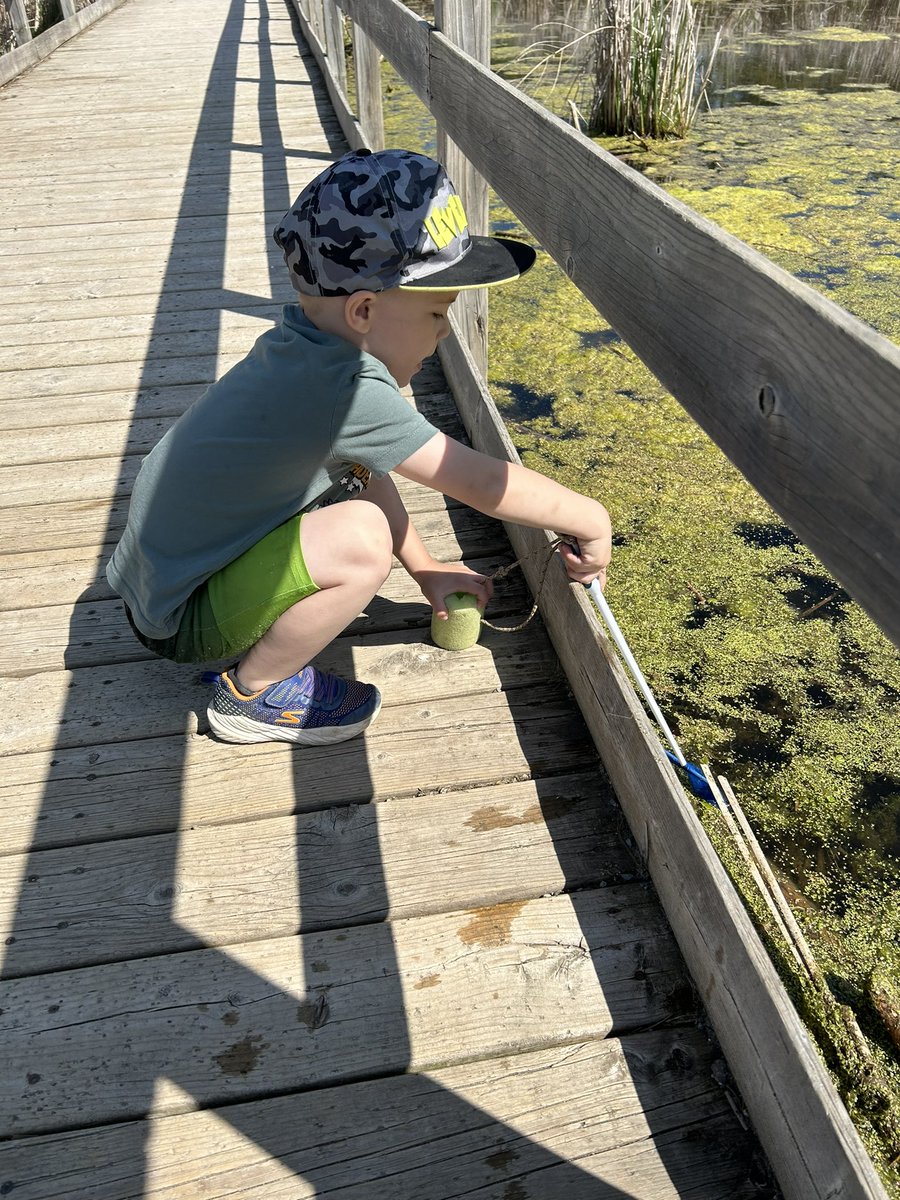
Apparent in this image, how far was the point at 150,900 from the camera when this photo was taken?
143cm

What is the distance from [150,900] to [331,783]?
0.34 m

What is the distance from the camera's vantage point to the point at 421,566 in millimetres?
1925

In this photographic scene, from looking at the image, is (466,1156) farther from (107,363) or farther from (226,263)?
(226,263)

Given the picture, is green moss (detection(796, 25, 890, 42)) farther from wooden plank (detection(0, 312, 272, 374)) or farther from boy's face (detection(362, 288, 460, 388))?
boy's face (detection(362, 288, 460, 388))

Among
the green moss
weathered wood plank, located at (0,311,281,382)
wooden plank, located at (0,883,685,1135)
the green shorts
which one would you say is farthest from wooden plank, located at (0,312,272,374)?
the green moss

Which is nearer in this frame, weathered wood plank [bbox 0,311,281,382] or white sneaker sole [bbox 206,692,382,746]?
white sneaker sole [bbox 206,692,382,746]

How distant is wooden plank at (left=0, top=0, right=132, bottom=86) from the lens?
7.38 m

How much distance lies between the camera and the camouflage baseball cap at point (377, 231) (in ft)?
4.51

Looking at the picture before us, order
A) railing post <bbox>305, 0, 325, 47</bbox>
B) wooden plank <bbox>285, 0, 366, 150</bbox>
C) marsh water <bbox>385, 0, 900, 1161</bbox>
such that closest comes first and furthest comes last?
1. marsh water <bbox>385, 0, 900, 1161</bbox>
2. wooden plank <bbox>285, 0, 366, 150</bbox>
3. railing post <bbox>305, 0, 325, 47</bbox>

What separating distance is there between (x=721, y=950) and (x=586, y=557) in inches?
26.7

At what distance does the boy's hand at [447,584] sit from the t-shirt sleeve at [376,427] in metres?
0.45

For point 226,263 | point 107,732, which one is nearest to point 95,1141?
point 107,732

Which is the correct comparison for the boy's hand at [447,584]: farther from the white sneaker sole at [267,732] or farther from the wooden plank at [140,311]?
the wooden plank at [140,311]

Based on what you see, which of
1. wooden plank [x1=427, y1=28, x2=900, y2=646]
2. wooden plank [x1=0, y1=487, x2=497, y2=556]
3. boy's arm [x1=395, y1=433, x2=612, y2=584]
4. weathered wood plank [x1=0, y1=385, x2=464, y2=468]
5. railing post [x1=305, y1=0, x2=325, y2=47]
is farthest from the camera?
railing post [x1=305, y1=0, x2=325, y2=47]
